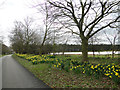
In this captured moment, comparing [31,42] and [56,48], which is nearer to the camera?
[56,48]

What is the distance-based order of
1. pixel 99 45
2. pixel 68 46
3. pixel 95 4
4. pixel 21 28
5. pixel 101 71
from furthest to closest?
pixel 21 28, pixel 68 46, pixel 99 45, pixel 95 4, pixel 101 71

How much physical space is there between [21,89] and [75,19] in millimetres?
5692

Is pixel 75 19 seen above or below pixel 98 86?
above

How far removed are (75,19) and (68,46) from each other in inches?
511

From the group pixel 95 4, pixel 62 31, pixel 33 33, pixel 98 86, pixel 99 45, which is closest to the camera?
pixel 98 86

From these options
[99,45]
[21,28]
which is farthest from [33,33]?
[99,45]

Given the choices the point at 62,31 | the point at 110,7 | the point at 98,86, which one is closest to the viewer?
the point at 98,86

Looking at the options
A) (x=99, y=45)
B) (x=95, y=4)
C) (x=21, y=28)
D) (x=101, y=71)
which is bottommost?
(x=101, y=71)

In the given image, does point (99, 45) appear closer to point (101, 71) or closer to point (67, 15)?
point (67, 15)

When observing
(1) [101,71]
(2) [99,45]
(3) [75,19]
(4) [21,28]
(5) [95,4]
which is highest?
(4) [21,28]

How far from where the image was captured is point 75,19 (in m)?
7.37

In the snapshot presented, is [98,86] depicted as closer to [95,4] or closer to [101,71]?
[101,71]

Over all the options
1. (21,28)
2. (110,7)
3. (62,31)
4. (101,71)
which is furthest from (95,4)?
(21,28)

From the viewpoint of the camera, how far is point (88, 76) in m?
4.83
